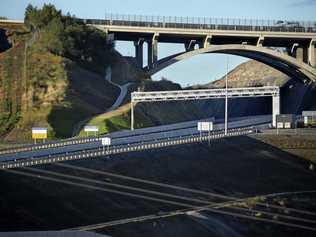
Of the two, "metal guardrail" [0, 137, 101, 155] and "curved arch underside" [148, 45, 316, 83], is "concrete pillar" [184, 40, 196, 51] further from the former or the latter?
"metal guardrail" [0, 137, 101, 155]

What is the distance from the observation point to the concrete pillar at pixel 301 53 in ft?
492

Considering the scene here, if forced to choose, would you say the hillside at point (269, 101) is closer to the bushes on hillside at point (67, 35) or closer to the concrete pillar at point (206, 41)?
the concrete pillar at point (206, 41)

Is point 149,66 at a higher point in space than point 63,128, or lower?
higher

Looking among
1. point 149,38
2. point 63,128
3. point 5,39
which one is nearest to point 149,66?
point 149,38

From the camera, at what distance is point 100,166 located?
231 ft

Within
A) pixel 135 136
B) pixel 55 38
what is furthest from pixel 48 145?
pixel 55 38

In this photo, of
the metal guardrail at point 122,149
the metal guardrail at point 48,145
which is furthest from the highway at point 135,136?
the metal guardrail at point 122,149

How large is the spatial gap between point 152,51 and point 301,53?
3898cm

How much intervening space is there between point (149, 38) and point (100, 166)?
2731 inches

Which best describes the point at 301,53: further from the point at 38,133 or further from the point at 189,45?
the point at 38,133

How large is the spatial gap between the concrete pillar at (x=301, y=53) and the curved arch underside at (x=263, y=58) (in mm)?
3130

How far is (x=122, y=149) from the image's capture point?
7894cm

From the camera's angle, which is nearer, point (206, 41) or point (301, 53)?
point (206, 41)

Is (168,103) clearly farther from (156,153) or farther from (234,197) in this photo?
(234,197)
